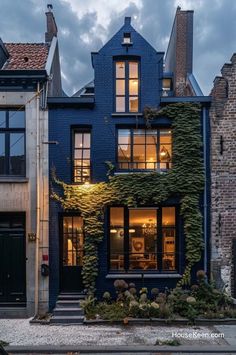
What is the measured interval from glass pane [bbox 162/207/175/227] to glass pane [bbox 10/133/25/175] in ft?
17.5

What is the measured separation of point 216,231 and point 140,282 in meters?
3.21

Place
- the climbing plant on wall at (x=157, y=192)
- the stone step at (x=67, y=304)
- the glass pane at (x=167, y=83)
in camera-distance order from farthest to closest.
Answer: the glass pane at (x=167, y=83) < the climbing plant on wall at (x=157, y=192) < the stone step at (x=67, y=304)

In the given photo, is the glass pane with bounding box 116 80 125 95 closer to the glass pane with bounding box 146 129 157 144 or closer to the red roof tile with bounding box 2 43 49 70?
the glass pane with bounding box 146 129 157 144

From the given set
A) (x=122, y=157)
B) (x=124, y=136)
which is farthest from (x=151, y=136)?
(x=122, y=157)

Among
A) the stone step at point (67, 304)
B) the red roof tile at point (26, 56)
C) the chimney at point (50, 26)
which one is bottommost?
the stone step at point (67, 304)

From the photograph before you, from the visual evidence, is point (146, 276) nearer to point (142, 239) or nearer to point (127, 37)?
point (142, 239)

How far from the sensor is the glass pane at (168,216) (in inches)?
476

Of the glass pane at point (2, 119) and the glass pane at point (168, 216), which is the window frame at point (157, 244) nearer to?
the glass pane at point (168, 216)

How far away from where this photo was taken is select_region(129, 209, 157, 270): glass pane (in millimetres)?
12008

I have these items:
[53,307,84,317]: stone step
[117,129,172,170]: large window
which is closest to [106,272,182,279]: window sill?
[53,307,84,317]: stone step

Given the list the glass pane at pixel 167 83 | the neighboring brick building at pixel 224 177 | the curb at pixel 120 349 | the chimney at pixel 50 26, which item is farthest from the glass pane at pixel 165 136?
the chimney at pixel 50 26

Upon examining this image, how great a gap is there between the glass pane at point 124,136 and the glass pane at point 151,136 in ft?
2.22

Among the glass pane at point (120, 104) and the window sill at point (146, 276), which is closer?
the window sill at point (146, 276)

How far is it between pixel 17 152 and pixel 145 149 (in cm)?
460
